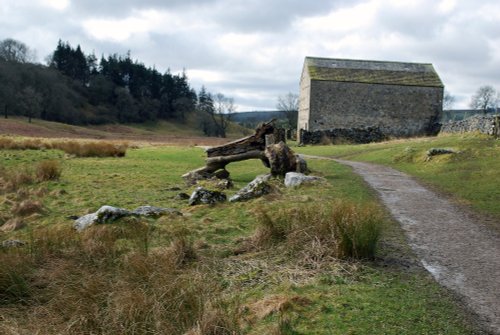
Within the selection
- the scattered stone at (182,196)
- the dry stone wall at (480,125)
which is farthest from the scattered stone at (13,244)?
the dry stone wall at (480,125)

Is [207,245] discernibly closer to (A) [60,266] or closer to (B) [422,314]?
(A) [60,266]

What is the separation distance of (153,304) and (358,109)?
123 feet

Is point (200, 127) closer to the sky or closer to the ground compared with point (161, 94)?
closer to the ground

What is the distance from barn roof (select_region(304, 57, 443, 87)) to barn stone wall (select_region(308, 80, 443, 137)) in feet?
1.65

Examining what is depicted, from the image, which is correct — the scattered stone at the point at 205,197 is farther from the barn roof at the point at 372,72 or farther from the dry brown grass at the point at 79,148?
the barn roof at the point at 372,72

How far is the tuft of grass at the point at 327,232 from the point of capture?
6.16 metres

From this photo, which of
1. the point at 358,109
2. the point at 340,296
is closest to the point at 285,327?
the point at 340,296

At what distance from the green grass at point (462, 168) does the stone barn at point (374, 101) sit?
16.8 meters

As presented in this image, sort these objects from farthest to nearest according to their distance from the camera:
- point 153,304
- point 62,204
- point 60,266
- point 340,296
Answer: point 62,204, point 60,266, point 340,296, point 153,304

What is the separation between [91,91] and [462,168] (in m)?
85.5

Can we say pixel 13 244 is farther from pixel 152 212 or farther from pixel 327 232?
pixel 327 232

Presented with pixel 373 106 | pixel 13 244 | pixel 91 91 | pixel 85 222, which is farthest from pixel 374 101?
pixel 91 91

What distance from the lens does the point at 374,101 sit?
4009cm

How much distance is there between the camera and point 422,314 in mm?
4594
